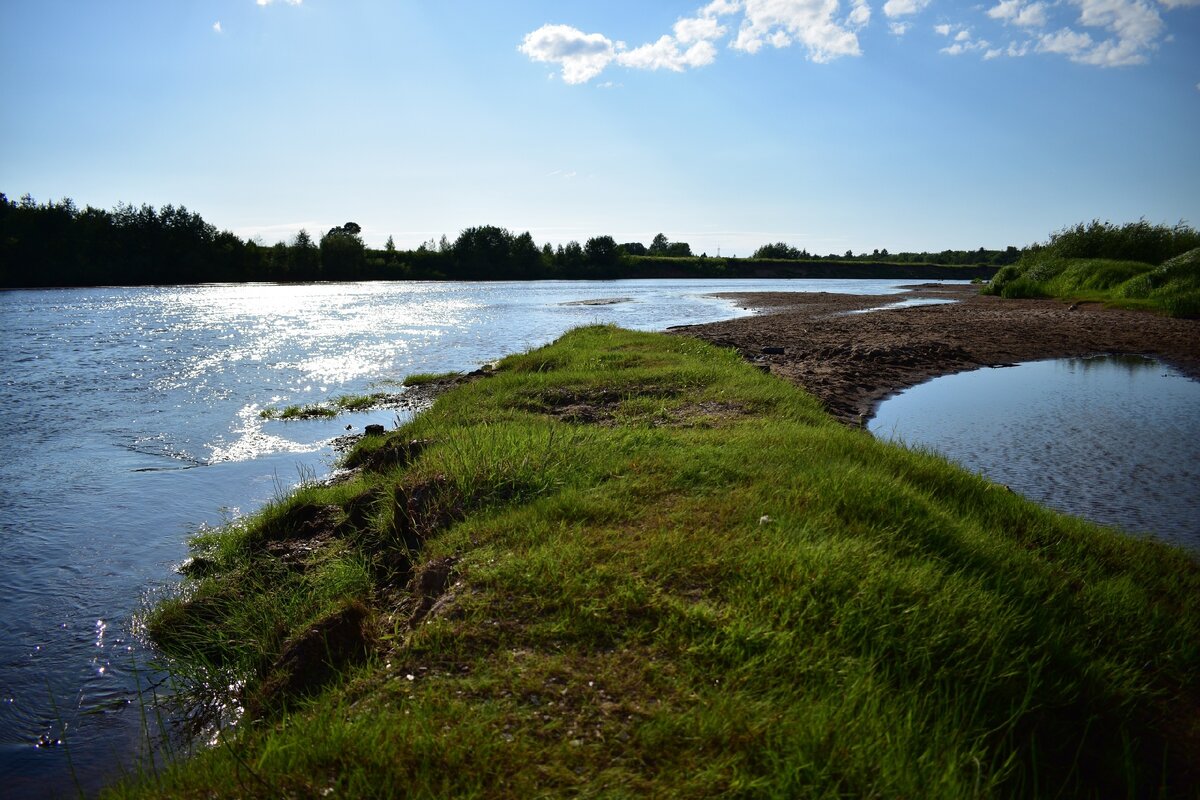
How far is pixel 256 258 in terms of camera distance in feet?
258

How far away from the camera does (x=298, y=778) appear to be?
2.46 m

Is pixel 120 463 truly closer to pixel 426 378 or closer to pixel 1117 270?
pixel 426 378

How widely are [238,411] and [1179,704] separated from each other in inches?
566

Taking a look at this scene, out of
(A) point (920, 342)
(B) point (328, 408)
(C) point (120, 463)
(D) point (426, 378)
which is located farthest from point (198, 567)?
(A) point (920, 342)

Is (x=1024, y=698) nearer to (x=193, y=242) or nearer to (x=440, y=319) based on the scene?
(x=440, y=319)

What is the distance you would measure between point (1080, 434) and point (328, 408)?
42.5 feet

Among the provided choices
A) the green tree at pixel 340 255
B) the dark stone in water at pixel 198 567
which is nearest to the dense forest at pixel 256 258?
the green tree at pixel 340 255

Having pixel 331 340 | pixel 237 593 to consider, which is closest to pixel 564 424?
pixel 237 593

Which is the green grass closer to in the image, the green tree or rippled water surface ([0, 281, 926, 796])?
rippled water surface ([0, 281, 926, 796])

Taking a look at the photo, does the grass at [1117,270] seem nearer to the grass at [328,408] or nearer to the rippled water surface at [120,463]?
the rippled water surface at [120,463]

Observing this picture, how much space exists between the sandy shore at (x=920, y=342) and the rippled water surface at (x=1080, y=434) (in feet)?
3.03

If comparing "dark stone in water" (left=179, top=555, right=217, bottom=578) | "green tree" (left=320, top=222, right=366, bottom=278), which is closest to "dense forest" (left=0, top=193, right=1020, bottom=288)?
"green tree" (left=320, top=222, right=366, bottom=278)

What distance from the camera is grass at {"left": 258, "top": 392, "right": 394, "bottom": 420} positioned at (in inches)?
514

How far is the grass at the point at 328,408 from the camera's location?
13062mm
